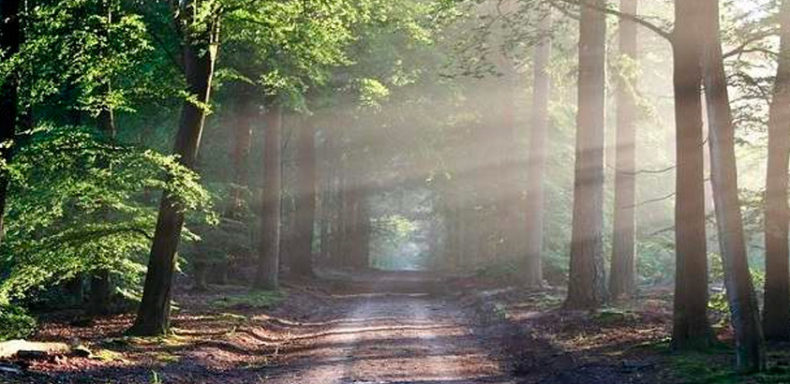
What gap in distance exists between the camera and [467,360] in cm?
1370

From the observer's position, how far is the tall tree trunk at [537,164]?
86.7ft

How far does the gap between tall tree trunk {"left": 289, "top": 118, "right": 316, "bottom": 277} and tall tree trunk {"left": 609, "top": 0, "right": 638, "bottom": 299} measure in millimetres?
16897

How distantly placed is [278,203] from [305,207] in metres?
9.22

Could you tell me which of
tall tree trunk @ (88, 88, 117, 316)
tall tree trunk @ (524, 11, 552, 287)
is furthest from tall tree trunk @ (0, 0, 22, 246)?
tall tree trunk @ (524, 11, 552, 287)

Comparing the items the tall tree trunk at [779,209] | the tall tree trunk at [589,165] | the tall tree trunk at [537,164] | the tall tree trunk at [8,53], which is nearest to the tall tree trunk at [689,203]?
the tall tree trunk at [779,209]

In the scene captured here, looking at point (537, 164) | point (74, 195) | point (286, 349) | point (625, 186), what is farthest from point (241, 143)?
point (74, 195)

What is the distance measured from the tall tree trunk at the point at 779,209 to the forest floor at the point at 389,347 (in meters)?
1.02

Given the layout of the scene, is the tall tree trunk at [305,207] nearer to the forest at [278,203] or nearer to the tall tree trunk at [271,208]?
the forest at [278,203]

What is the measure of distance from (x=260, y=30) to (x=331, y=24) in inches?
56.8

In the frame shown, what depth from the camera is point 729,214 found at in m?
10.1


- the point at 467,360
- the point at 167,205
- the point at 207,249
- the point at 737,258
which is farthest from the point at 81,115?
the point at 737,258

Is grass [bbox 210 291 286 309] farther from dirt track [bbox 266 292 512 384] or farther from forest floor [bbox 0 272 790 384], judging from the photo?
dirt track [bbox 266 292 512 384]

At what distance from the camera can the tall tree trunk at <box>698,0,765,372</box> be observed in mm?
10008

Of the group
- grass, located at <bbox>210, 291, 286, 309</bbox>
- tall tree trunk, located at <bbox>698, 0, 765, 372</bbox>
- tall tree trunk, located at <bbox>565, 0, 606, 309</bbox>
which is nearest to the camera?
tall tree trunk, located at <bbox>698, 0, 765, 372</bbox>
